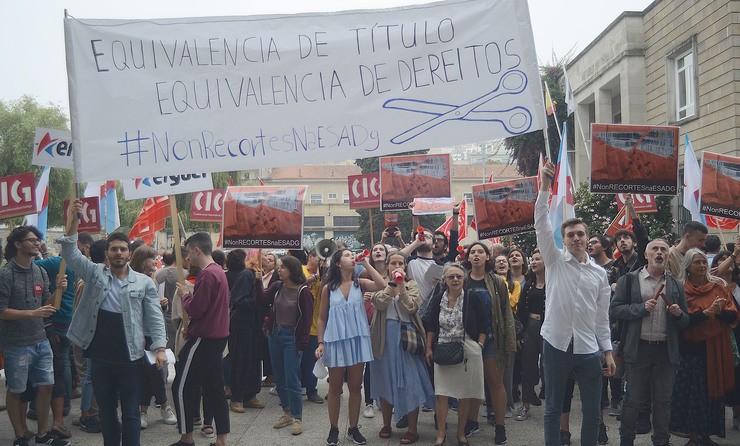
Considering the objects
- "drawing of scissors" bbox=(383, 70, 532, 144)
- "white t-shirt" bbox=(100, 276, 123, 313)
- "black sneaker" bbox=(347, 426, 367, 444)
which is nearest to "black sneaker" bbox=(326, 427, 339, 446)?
"black sneaker" bbox=(347, 426, 367, 444)

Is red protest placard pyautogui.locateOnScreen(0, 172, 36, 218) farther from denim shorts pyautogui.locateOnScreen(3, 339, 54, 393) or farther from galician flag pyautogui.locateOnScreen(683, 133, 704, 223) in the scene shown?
galician flag pyautogui.locateOnScreen(683, 133, 704, 223)

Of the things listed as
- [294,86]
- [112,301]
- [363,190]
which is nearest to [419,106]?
[294,86]

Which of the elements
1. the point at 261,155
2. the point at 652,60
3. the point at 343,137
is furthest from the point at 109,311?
the point at 652,60

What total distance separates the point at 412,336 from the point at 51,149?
210 inches

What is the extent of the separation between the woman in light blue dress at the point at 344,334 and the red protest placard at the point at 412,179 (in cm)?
414

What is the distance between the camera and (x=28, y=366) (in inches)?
266

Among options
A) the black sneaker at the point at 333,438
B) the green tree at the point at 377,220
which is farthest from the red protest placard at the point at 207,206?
the green tree at the point at 377,220

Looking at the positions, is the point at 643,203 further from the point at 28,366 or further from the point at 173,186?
the point at 28,366

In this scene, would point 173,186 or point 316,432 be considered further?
point 173,186

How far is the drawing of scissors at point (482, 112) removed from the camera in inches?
248

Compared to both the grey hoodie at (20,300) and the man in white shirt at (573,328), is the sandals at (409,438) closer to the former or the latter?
the man in white shirt at (573,328)

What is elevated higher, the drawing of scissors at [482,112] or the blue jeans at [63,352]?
the drawing of scissors at [482,112]

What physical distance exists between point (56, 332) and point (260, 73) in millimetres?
3472

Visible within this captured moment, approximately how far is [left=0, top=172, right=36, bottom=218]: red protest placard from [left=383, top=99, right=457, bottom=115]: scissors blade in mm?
6371
